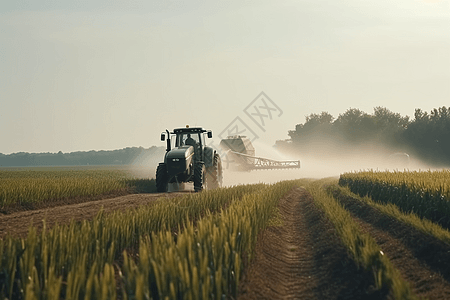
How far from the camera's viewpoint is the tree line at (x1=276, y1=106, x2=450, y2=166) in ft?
204

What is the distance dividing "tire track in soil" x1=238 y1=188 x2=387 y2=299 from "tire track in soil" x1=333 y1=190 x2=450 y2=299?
84cm

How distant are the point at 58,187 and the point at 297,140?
3977 inches

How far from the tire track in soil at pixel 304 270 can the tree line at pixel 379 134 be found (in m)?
57.4

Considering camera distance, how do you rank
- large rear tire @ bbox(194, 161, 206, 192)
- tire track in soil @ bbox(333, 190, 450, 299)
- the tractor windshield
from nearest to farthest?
tire track in soil @ bbox(333, 190, 450, 299) < large rear tire @ bbox(194, 161, 206, 192) < the tractor windshield

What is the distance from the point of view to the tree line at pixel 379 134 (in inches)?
2450

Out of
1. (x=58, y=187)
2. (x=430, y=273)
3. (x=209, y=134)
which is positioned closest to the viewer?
(x=430, y=273)

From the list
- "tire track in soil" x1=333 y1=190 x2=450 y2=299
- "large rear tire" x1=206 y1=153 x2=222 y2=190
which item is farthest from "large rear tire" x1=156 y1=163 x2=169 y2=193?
"tire track in soil" x1=333 y1=190 x2=450 y2=299

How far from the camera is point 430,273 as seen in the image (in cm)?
656

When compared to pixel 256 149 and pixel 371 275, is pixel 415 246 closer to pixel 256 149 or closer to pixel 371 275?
pixel 371 275

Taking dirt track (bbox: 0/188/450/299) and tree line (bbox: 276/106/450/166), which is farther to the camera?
tree line (bbox: 276/106/450/166)

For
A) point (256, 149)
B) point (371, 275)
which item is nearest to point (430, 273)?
point (371, 275)

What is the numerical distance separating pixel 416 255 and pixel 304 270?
201 centimetres

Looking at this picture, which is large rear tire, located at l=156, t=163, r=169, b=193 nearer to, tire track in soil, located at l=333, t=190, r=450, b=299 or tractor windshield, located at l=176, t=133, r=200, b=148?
tractor windshield, located at l=176, t=133, r=200, b=148

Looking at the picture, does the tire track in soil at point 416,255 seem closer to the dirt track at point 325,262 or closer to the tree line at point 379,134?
the dirt track at point 325,262
